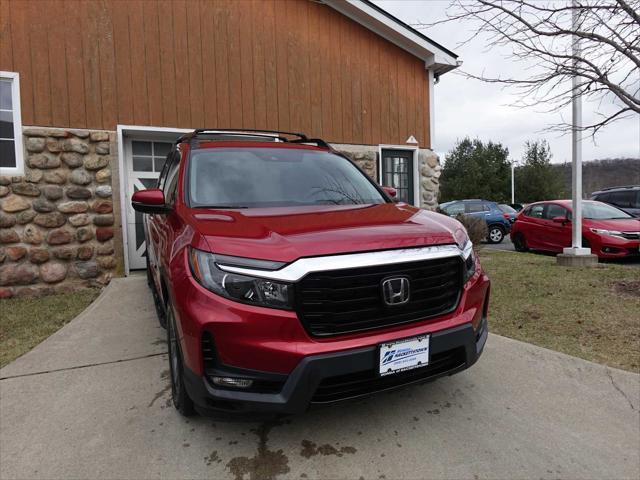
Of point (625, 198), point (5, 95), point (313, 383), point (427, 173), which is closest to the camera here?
point (313, 383)

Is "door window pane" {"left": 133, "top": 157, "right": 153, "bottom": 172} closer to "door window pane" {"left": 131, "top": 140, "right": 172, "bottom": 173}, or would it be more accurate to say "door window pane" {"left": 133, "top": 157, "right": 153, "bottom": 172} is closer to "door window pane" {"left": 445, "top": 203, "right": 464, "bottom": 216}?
"door window pane" {"left": 131, "top": 140, "right": 172, "bottom": 173}

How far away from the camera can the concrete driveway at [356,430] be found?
2191mm

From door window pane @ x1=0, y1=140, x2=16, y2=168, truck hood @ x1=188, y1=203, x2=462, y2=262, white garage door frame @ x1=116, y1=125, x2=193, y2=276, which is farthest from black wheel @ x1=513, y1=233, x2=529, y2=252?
door window pane @ x1=0, y1=140, x2=16, y2=168

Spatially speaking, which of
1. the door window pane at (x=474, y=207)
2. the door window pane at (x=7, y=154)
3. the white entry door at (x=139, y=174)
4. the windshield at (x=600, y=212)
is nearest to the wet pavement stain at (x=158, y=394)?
the white entry door at (x=139, y=174)

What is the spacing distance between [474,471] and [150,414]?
198cm

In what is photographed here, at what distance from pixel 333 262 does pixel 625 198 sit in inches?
501

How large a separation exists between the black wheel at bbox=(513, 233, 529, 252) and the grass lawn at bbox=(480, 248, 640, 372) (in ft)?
12.6

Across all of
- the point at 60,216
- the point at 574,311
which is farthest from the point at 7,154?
the point at 574,311

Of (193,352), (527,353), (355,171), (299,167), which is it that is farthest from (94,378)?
(527,353)

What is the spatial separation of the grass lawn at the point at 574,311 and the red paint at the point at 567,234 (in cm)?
172

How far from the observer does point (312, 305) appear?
2.01 meters

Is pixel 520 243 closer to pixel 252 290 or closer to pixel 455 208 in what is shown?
pixel 455 208

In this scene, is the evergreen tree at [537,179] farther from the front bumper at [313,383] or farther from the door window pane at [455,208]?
the front bumper at [313,383]

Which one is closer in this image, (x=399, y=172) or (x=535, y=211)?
(x=399, y=172)
